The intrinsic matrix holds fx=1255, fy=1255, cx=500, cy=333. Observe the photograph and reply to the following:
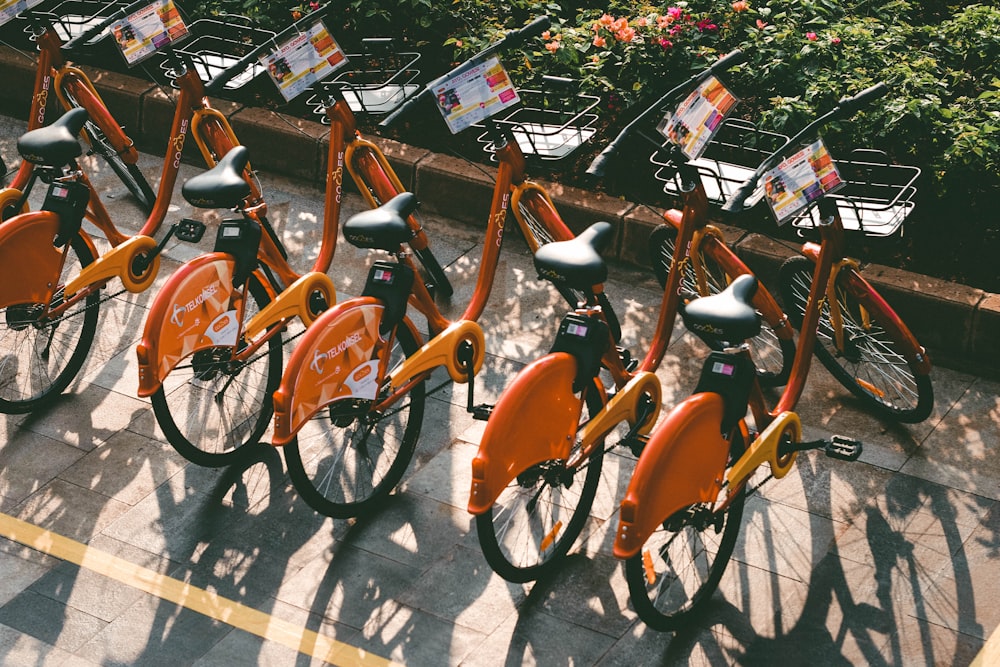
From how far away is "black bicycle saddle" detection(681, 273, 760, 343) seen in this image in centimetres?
451

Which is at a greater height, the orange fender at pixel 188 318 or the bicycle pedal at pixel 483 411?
the orange fender at pixel 188 318

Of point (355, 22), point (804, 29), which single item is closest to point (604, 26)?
point (804, 29)

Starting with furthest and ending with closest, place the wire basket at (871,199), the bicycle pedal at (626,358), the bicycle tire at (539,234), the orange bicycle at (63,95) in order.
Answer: the orange bicycle at (63,95), the bicycle tire at (539,234), the wire basket at (871,199), the bicycle pedal at (626,358)

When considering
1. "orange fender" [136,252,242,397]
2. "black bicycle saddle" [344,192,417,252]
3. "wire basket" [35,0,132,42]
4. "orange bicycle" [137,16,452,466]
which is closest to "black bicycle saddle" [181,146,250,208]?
"orange bicycle" [137,16,452,466]

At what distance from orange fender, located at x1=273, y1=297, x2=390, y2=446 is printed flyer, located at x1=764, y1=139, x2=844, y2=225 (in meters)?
1.71

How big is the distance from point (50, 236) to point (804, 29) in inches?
192

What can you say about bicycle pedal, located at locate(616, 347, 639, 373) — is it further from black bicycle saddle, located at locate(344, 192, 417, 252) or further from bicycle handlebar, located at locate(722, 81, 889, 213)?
black bicycle saddle, located at locate(344, 192, 417, 252)

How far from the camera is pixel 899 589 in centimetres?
516

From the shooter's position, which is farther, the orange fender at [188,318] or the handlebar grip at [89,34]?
the handlebar grip at [89,34]

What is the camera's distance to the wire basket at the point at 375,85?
6715mm

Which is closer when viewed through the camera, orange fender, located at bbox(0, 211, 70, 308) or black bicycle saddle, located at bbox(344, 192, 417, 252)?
black bicycle saddle, located at bbox(344, 192, 417, 252)

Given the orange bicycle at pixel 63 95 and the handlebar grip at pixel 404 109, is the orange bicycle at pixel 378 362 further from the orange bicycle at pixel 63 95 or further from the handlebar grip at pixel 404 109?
the orange bicycle at pixel 63 95

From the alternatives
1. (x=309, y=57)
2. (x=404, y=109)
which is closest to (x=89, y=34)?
(x=309, y=57)

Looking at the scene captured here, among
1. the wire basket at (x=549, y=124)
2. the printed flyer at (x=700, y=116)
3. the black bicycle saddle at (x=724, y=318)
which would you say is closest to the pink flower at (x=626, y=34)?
the wire basket at (x=549, y=124)
